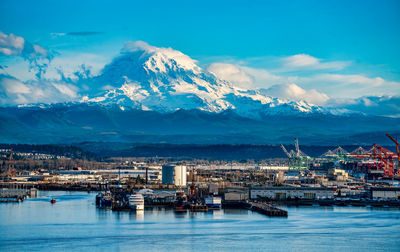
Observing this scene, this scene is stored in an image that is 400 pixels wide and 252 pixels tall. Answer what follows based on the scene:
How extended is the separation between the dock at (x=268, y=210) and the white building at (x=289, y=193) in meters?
3.96

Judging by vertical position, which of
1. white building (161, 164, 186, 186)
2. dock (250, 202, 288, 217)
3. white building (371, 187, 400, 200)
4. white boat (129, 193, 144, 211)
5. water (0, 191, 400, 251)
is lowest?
water (0, 191, 400, 251)

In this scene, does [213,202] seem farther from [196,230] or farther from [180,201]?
[196,230]

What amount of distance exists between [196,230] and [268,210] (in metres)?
8.40

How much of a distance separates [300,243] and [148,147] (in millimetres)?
115993

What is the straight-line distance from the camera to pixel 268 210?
45.0 meters

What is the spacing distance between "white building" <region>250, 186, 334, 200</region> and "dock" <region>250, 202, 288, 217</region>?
3957 mm

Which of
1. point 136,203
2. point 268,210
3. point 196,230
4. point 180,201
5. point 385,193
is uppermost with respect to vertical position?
point 385,193

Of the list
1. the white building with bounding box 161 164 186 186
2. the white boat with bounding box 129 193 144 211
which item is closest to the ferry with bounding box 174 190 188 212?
the white boat with bounding box 129 193 144 211

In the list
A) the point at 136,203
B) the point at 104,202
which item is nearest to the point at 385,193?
the point at 136,203

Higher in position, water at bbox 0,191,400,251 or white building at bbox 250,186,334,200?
white building at bbox 250,186,334,200

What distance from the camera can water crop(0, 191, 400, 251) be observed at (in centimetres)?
3334

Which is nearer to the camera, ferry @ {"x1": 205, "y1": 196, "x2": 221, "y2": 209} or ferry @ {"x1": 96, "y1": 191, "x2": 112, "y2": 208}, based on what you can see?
ferry @ {"x1": 96, "y1": 191, "x2": 112, "y2": 208}

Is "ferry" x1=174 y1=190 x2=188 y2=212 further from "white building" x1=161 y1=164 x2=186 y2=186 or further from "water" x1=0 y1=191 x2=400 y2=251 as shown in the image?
"white building" x1=161 y1=164 x2=186 y2=186

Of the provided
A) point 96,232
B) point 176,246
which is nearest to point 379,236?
point 176,246
